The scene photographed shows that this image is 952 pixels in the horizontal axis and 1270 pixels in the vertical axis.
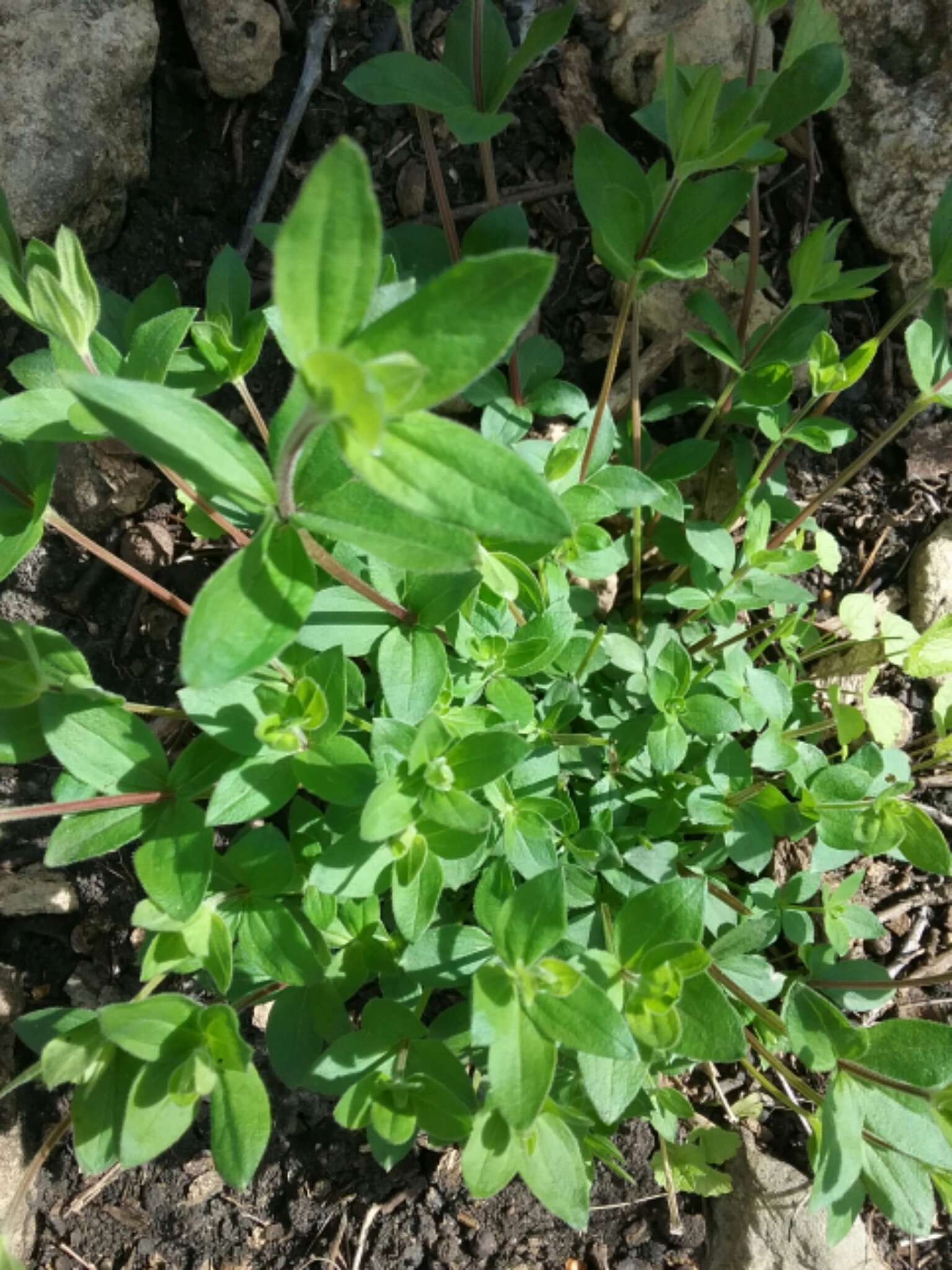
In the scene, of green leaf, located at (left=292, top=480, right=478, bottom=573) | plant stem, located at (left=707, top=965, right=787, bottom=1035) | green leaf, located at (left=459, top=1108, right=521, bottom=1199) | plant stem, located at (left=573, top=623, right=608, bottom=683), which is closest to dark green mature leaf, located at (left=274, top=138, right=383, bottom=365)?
green leaf, located at (left=292, top=480, right=478, bottom=573)

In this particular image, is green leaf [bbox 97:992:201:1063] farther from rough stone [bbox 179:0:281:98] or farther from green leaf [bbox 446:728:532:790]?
rough stone [bbox 179:0:281:98]

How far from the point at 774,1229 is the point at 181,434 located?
318 cm

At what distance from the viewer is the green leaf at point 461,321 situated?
127 cm

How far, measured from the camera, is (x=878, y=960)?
3631mm

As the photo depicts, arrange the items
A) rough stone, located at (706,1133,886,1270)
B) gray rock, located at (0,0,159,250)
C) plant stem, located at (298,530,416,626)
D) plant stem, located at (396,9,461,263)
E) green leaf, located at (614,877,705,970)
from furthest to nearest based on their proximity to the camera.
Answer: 1. gray rock, located at (0,0,159,250)
2. rough stone, located at (706,1133,886,1270)
3. plant stem, located at (396,9,461,263)
4. green leaf, located at (614,877,705,970)
5. plant stem, located at (298,530,416,626)

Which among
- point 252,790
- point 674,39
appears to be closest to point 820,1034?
point 252,790

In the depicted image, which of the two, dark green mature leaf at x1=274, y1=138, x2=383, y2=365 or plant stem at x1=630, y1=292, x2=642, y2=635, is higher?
dark green mature leaf at x1=274, y1=138, x2=383, y2=365

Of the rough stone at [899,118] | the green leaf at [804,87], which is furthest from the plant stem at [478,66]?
the rough stone at [899,118]

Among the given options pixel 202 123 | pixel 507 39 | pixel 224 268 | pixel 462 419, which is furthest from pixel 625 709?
pixel 202 123

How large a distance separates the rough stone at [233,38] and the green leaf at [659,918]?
3.28 meters

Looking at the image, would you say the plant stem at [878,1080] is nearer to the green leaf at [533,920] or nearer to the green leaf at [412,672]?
the green leaf at [533,920]

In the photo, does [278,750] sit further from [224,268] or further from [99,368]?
[224,268]

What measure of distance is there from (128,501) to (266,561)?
222 centimetres

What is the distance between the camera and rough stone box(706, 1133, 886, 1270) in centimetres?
318
